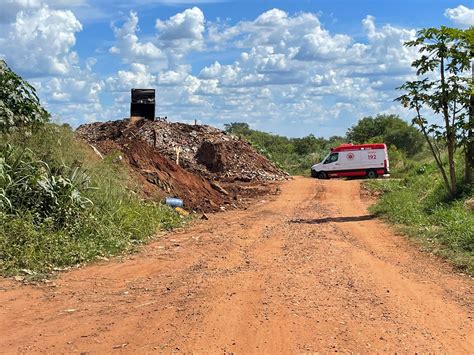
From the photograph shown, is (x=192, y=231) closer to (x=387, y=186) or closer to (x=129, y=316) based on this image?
(x=129, y=316)

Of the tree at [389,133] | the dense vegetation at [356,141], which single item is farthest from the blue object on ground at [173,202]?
the tree at [389,133]

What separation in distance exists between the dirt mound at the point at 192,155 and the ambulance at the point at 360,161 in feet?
11.1

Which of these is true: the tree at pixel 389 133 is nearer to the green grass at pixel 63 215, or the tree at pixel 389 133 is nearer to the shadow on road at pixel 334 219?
the shadow on road at pixel 334 219

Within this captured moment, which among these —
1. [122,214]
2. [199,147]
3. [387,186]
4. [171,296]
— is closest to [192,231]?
[122,214]

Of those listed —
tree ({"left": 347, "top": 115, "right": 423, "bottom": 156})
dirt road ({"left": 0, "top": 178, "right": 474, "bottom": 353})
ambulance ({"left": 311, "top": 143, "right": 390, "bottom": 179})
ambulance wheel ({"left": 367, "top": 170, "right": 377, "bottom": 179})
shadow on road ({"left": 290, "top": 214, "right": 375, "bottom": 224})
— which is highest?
tree ({"left": 347, "top": 115, "right": 423, "bottom": 156})

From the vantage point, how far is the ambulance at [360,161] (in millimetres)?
33500

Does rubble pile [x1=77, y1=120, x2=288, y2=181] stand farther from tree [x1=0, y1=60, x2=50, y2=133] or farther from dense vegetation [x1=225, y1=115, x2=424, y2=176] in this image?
tree [x1=0, y1=60, x2=50, y2=133]

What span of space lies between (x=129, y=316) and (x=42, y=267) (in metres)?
2.72

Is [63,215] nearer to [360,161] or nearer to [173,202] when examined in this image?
[173,202]

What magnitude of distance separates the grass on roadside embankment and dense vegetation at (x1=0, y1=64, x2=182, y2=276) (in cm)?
562

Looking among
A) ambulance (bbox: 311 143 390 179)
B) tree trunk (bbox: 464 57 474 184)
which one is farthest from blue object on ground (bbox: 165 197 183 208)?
ambulance (bbox: 311 143 390 179)

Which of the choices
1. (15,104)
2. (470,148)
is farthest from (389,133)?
(15,104)

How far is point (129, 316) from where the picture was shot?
20.3 feet

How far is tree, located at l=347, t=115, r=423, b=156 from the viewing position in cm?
5203
